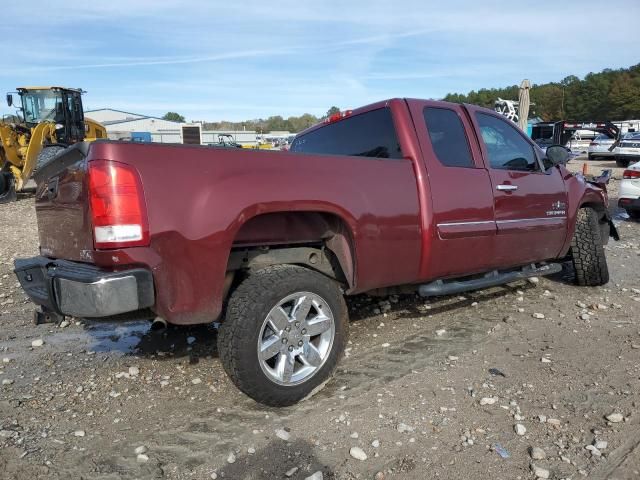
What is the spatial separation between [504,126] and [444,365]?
2.42 metres

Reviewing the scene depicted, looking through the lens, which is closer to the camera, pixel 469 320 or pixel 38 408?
pixel 38 408

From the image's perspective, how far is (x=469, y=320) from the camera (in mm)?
4582

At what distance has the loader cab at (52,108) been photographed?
1648 cm

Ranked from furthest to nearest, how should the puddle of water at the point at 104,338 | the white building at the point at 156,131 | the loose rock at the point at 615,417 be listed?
the white building at the point at 156,131 → the puddle of water at the point at 104,338 → the loose rock at the point at 615,417

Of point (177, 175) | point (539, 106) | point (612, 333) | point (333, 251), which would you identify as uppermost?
point (539, 106)

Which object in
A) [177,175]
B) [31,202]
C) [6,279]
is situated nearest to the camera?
[177,175]

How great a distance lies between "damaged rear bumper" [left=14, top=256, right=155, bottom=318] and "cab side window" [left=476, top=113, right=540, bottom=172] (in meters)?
3.10

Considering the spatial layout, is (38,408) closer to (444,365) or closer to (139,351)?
(139,351)

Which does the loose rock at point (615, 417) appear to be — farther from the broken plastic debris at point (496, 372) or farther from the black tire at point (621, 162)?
the black tire at point (621, 162)

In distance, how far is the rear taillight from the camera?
2.48 m

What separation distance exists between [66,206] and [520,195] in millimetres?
3589

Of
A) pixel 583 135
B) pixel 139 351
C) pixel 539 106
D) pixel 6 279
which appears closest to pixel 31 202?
pixel 6 279

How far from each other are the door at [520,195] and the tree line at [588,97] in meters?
83.2

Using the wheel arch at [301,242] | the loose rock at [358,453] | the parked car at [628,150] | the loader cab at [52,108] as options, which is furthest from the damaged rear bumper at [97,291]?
the parked car at [628,150]
